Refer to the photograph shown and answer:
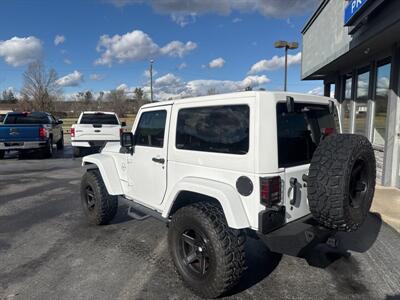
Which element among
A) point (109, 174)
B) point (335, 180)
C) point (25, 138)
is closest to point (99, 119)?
point (25, 138)

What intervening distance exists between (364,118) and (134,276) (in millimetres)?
7942

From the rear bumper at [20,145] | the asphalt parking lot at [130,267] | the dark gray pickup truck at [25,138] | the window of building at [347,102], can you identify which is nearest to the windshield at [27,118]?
the dark gray pickup truck at [25,138]

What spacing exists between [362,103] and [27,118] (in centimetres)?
1327

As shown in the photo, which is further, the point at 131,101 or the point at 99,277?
the point at 131,101

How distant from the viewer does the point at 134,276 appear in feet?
11.9

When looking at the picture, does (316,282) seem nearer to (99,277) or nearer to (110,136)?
(99,277)

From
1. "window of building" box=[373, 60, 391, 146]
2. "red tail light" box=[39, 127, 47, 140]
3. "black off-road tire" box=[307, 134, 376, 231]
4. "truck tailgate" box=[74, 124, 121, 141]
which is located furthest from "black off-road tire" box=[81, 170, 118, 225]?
"red tail light" box=[39, 127, 47, 140]

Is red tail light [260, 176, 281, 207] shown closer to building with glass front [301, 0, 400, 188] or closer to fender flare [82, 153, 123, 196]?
fender flare [82, 153, 123, 196]

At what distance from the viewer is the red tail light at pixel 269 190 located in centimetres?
283

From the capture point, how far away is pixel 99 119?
13.5m

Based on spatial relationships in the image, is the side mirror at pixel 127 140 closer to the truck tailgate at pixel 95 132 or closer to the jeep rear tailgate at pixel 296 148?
the jeep rear tailgate at pixel 296 148

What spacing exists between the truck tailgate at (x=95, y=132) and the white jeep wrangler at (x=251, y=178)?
30.8ft

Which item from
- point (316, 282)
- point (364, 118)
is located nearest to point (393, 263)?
point (316, 282)

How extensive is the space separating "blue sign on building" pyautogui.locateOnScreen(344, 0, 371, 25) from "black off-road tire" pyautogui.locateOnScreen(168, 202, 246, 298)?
5247mm
